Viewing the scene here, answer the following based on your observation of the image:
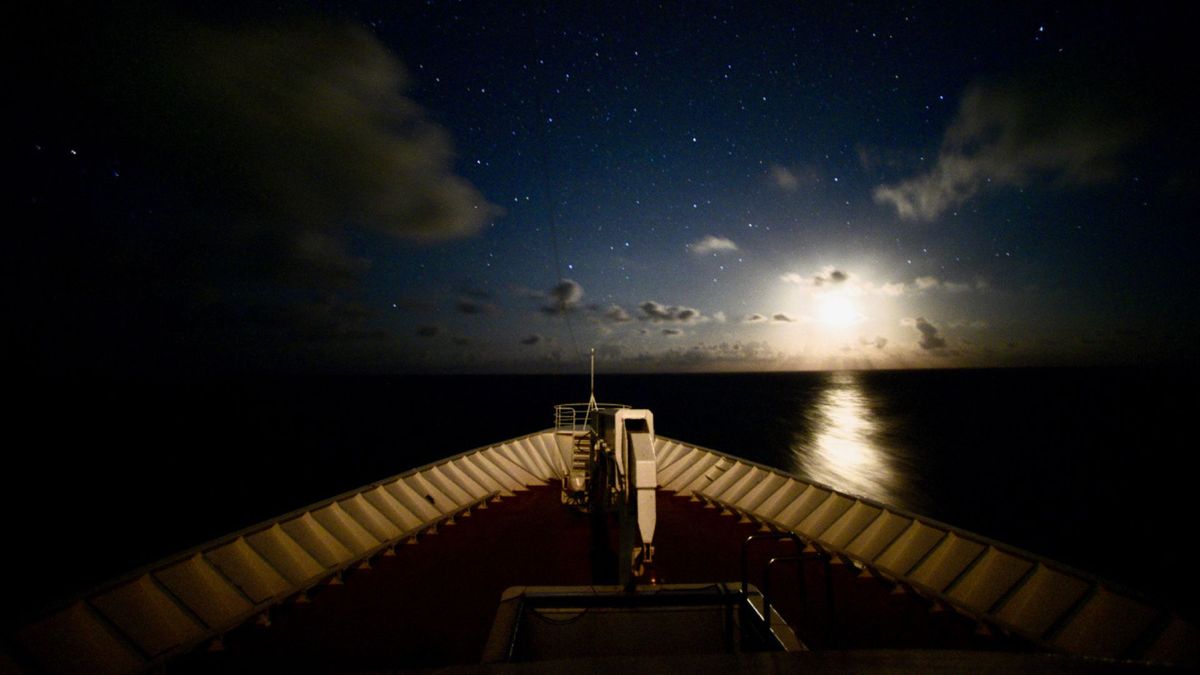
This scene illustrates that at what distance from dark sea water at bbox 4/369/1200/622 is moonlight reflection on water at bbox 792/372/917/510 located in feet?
1.04

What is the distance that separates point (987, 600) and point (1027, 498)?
37964 millimetres

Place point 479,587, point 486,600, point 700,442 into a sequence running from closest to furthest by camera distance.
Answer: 1. point 486,600
2. point 479,587
3. point 700,442

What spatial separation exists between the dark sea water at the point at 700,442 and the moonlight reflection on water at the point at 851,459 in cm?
32

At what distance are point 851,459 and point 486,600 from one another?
55628 mm

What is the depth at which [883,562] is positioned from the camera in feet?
31.0

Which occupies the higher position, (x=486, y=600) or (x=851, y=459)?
(x=486, y=600)

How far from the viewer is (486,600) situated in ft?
28.4

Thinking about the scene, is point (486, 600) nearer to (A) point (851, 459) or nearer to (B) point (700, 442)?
(B) point (700, 442)

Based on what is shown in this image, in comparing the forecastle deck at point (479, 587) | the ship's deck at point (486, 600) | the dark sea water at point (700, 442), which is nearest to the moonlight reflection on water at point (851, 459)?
the dark sea water at point (700, 442)

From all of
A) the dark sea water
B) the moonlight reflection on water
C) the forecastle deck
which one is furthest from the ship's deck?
the moonlight reflection on water

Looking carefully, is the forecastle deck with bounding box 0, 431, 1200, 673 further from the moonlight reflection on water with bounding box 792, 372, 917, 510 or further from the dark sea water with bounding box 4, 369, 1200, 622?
the moonlight reflection on water with bounding box 792, 372, 917, 510

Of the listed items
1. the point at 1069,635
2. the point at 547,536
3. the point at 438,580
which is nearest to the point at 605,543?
the point at 547,536

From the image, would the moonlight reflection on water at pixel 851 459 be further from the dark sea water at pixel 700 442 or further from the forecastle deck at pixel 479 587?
the forecastle deck at pixel 479 587

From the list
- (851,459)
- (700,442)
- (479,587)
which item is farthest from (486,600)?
(851,459)
